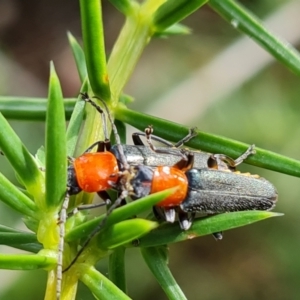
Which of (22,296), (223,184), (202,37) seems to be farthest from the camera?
(202,37)

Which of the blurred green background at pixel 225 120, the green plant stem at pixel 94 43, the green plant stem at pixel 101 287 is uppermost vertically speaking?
the blurred green background at pixel 225 120

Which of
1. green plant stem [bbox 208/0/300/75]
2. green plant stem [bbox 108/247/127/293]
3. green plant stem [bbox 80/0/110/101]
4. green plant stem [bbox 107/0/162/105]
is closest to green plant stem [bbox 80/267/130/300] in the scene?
green plant stem [bbox 108/247/127/293]

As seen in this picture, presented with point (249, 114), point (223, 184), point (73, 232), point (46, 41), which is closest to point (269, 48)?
point (223, 184)

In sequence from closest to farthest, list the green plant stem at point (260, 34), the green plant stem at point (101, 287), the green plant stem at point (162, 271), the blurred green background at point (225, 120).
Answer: the green plant stem at point (101, 287) → the green plant stem at point (162, 271) → the green plant stem at point (260, 34) → the blurred green background at point (225, 120)

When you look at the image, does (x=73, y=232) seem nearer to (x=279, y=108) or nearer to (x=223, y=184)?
(x=223, y=184)

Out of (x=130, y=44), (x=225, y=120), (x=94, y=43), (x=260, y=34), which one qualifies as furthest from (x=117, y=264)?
(x=225, y=120)

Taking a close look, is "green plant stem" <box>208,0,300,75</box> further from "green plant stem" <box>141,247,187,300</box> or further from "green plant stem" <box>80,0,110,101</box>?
"green plant stem" <box>141,247,187,300</box>

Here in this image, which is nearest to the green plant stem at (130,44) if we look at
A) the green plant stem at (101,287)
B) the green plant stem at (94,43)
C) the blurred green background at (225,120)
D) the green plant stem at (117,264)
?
the green plant stem at (94,43)

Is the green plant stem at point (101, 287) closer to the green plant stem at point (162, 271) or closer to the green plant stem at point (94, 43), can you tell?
the green plant stem at point (162, 271)
